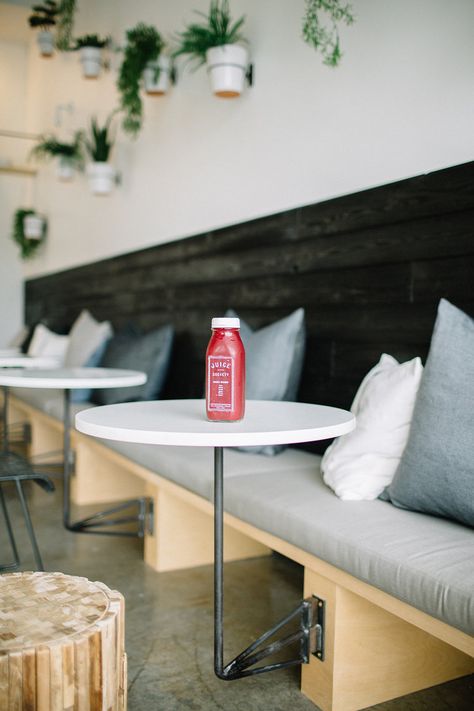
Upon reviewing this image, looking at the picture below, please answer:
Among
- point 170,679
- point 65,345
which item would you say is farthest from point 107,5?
point 170,679

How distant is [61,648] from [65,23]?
215 inches

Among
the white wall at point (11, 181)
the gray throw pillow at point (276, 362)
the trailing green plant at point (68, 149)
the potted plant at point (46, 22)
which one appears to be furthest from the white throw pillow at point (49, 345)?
the gray throw pillow at point (276, 362)

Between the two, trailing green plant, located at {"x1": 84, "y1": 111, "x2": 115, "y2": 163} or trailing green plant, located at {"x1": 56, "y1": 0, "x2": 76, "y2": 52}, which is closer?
trailing green plant, located at {"x1": 84, "y1": 111, "x2": 115, "y2": 163}

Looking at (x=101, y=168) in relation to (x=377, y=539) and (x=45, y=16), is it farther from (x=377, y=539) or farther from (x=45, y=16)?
(x=377, y=539)

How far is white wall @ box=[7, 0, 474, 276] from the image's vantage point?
7.22ft

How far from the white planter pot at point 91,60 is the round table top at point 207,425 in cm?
376

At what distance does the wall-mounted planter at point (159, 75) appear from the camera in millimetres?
3934

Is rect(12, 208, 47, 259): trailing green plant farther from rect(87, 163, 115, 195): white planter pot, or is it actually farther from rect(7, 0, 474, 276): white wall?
rect(87, 163, 115, 195): white planter pot

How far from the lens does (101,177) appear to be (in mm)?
4719

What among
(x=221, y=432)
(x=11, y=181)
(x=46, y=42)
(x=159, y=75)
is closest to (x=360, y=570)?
(x=221, y=432)

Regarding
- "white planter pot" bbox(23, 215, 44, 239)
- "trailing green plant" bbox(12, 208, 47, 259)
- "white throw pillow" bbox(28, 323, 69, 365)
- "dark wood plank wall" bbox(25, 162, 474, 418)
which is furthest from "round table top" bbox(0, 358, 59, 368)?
"trailing green plant" bbox(12, 208, 47, 259)

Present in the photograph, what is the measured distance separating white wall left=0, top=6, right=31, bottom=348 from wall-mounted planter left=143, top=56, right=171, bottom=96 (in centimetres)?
398

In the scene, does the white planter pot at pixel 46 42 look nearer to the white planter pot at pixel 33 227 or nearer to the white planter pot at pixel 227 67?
the white planter pot at pixel 33 227

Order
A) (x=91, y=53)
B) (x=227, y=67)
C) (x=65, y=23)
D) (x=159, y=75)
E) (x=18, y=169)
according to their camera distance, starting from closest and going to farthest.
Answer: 1. (x=227, y=67)
2. (x=159, y=75)
3. (x=91, y=53)
4. (x=65, y=23)
5. (x=18, y=169)
